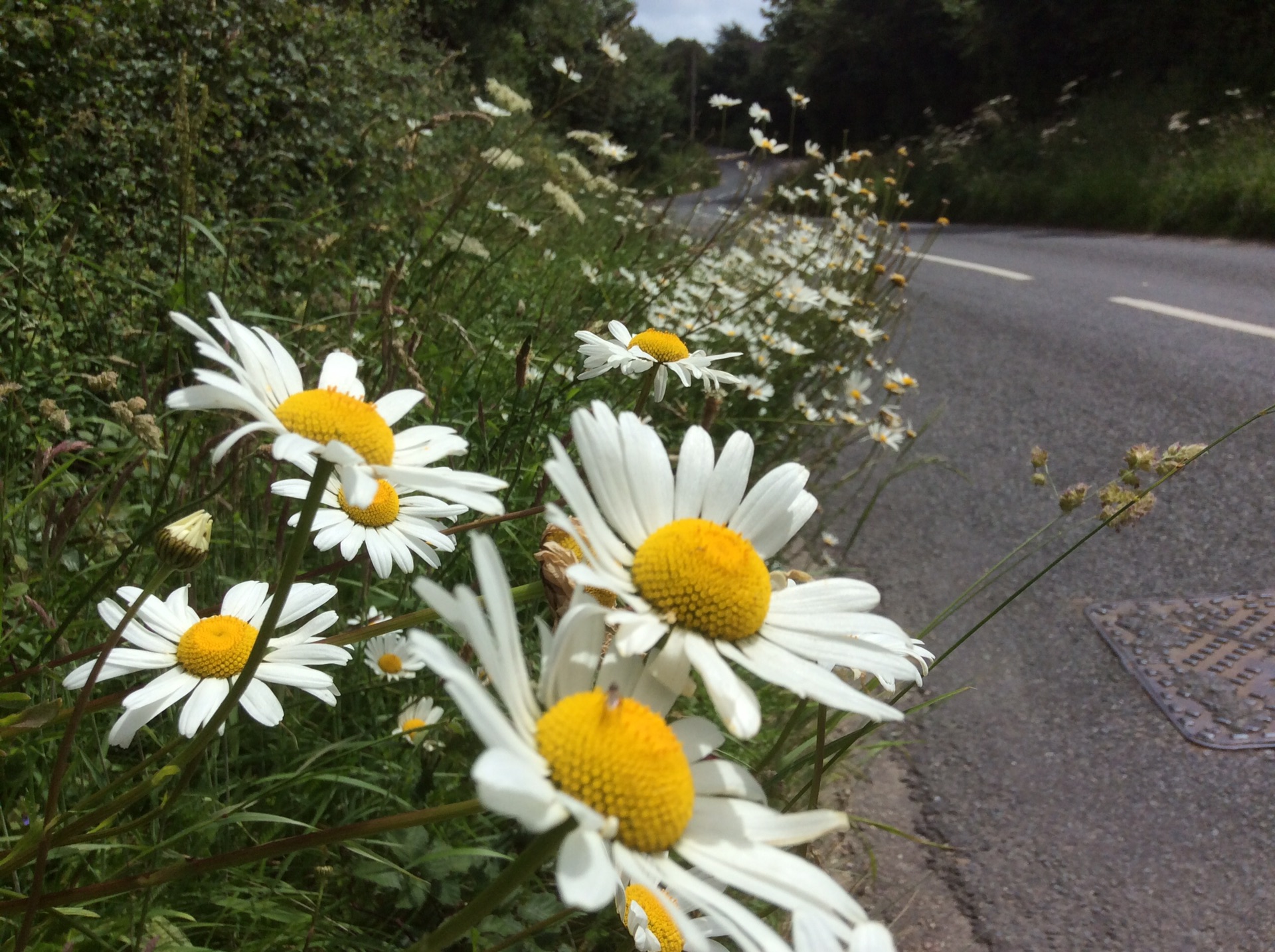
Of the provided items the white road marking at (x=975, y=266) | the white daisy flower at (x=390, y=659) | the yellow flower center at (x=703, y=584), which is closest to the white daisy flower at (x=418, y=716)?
the white daisy flower at (x=390, y=659)

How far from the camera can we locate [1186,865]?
1783 millimetres

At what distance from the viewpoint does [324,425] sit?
1.99ft

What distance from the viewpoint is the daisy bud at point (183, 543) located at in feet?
2.24

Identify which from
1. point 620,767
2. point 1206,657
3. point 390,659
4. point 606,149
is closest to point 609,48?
point 606,149

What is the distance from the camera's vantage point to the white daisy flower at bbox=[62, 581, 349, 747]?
81 centimetres

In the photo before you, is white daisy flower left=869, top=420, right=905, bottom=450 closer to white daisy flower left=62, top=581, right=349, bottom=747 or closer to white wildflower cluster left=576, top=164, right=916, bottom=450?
white wildflower cluster left=576, top=164, right=916, bottom=450

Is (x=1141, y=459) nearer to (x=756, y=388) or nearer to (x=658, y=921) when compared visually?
(x=658, y=921)

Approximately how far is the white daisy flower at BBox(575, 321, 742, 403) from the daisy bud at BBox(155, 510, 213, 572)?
1.70 ft

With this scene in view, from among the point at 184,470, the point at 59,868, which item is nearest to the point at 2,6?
the point at 184,470

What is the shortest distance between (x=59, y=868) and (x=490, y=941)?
51cm

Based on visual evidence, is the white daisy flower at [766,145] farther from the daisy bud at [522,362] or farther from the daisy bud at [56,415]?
the daisy bud at [56,415]

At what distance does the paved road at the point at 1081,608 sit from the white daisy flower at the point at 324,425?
5.02 feet

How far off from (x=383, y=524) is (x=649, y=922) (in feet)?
1.73

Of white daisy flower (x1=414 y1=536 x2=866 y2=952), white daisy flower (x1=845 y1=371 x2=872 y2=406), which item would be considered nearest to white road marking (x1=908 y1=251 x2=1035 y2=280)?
white daisy flower (x1=845 y1=371 x2=872 y2=406)
